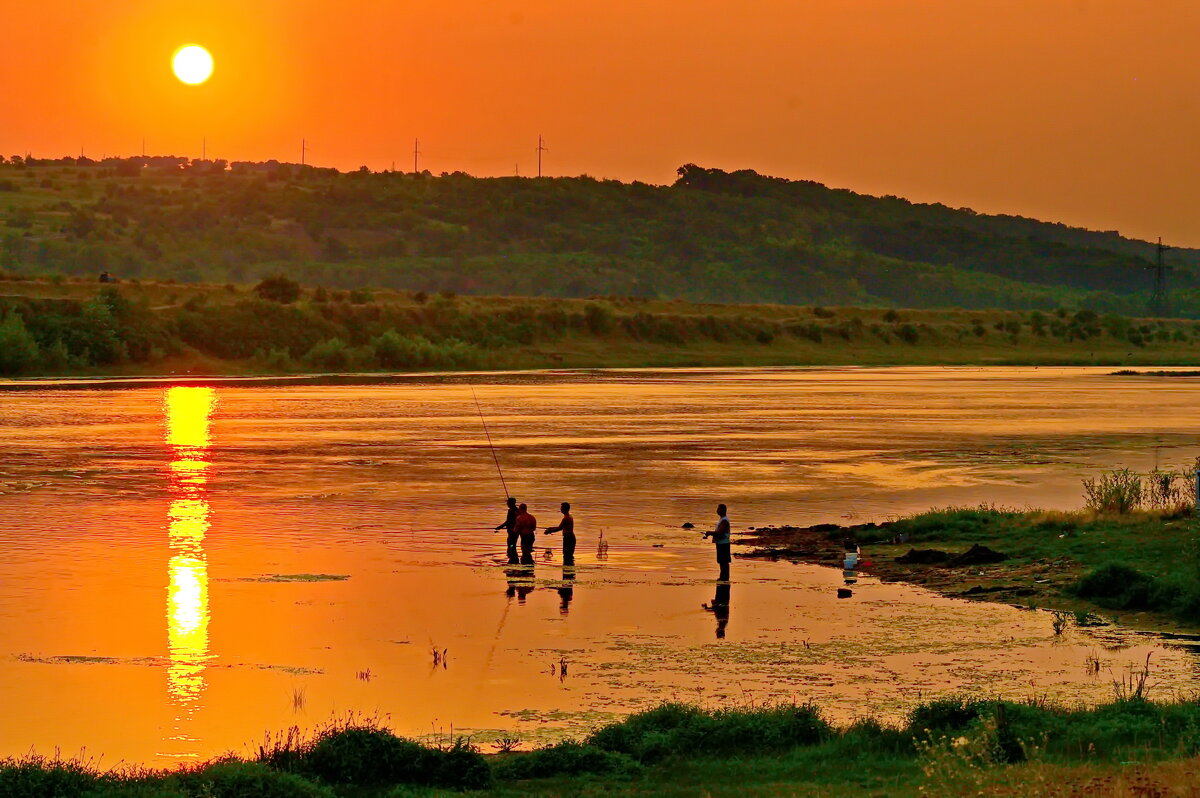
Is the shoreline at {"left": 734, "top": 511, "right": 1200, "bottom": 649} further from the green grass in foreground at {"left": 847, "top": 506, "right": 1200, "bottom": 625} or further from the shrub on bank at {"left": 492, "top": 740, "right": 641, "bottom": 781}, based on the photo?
the shrub on bank at {"left": 492, "top": 740, "right": 641, "bottom": 781}

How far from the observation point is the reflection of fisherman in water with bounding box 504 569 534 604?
24.0 m

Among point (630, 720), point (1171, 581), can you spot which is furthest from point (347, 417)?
point (630, 720)

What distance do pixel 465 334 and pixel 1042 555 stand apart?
97384 millimetres

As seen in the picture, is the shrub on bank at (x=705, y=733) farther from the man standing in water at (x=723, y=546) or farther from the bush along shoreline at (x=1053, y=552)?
the man standing in water at (x=723, y=546)

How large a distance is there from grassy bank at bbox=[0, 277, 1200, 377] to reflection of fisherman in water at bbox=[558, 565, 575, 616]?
74517 mm

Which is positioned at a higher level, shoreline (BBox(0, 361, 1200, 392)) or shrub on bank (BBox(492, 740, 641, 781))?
shoreline (BBox(0, 361, 1200, 392))

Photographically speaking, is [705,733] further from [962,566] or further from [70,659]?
[962,566]

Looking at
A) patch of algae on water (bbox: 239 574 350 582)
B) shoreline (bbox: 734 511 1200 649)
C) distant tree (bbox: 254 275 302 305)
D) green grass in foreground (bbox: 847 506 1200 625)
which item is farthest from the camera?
distant tree (bbox: 254 275 302 305)

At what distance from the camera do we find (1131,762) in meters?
12.9

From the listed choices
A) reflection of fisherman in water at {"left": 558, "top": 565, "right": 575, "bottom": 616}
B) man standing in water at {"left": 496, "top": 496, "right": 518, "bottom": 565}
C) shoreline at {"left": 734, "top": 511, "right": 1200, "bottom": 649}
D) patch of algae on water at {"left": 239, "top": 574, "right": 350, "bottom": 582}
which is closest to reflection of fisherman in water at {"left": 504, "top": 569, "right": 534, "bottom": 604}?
reflection of fisherman in water at {"left": 558, "top": 565, "right": 575, "bottom": 616}

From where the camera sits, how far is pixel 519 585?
24844 millimetres

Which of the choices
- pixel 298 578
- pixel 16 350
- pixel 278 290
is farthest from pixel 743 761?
pixel 278 290

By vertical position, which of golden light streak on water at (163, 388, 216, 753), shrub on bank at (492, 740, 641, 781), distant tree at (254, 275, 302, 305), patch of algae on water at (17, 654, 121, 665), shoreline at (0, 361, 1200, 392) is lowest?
patch of algae on water at (17, 654, 121, 665)

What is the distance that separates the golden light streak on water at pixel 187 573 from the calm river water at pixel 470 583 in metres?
0.07
